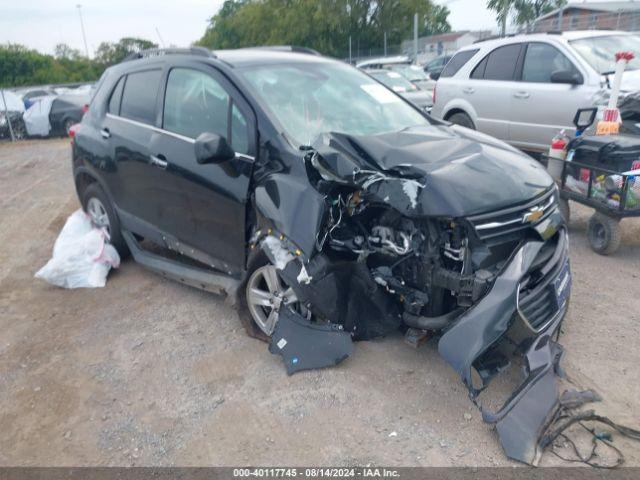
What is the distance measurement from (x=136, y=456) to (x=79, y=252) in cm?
274

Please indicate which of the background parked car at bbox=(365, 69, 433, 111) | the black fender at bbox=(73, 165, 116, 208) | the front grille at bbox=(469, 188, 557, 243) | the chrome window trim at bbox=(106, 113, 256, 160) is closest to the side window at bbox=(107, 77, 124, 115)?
the chrome window trim at bbox=(106, 113, 256, 160)

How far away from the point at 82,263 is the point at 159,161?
1407 millimetres

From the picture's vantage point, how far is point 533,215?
318 centimetres

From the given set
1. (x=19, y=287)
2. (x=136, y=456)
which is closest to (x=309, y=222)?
(x=136, y=456)

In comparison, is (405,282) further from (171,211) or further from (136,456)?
(171,211)

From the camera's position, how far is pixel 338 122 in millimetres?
3990

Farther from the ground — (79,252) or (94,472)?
(79,252)

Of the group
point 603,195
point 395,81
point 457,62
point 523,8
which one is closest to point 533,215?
point 603,195

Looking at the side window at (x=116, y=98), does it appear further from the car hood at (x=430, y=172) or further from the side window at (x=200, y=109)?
the car hood at (x=430, y=172)

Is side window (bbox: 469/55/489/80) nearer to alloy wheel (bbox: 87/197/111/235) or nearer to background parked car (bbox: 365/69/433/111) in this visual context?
background parked car (bbox: 365/69/433/111)

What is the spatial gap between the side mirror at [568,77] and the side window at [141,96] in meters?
4.83

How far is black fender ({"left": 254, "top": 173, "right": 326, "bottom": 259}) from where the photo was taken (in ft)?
10.5

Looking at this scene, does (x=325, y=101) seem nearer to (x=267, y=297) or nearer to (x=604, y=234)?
(x=267, y=297)

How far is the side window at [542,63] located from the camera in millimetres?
7137
